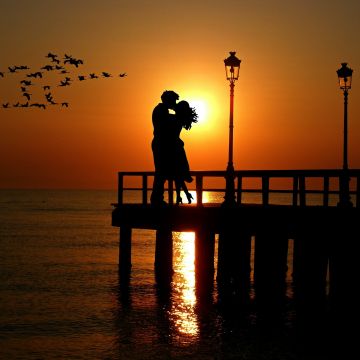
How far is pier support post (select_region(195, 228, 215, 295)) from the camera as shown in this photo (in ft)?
97.4

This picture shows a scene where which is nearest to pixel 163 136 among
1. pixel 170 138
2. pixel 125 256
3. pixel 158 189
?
pixel 170 138

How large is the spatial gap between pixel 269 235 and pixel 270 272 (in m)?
1.73

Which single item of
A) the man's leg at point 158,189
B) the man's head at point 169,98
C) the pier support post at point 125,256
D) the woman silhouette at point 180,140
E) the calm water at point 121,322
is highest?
the man's head at point 169,98

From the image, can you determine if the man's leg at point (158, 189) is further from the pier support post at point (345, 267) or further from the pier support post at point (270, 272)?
the pier support post at point (345, 267)

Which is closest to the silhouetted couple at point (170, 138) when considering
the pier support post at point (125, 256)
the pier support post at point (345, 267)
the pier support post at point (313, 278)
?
the pier support post at point (313, 278)

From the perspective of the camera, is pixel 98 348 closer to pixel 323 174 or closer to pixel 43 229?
pixel 323 174

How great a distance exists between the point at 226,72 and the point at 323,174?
4.84 metres

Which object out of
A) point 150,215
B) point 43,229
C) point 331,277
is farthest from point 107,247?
point 331,277

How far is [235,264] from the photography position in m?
27.3

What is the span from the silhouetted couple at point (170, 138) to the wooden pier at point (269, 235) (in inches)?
46.7

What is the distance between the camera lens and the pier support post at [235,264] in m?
27.1

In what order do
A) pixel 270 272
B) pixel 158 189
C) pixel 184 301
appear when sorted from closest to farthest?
pixel 158 189
pixel 270 272
pixel 184 301

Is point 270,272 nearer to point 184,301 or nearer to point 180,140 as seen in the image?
point 184,301

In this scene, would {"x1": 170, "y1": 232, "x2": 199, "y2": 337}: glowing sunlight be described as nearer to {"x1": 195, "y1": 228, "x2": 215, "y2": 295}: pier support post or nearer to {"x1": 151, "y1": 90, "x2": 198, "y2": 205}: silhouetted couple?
{"x1": 195, "y1": 228, "x2": 215, "y2": 295}: pier support post
